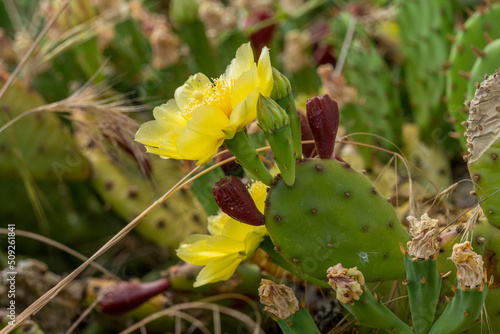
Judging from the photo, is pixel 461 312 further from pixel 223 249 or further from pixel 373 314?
pixel 223 249

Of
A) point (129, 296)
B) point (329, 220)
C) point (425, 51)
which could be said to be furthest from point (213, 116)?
point (425, 51)

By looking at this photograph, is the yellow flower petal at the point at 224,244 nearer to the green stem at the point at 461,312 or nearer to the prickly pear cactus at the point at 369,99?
the green stem at the point at 461,312

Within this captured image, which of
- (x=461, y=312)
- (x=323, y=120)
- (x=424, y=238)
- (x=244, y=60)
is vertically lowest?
(x=461, y=312)

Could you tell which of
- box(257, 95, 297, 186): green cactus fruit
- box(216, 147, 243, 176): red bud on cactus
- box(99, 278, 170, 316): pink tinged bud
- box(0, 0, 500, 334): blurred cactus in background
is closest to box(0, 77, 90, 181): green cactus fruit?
box(0, 0, 500, 334): blurred cactus in background

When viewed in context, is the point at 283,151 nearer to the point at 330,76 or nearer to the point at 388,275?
the point at 388,275

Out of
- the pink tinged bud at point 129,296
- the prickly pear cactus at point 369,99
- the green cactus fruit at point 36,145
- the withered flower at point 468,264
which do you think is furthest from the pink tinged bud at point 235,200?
the green cactus fruit at point 36,145

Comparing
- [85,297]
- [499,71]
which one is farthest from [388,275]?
[85,297]
